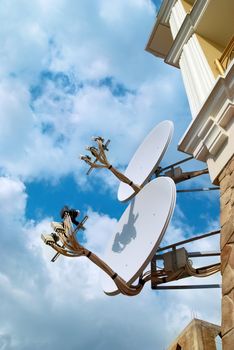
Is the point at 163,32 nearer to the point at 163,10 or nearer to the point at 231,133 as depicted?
the point at 163,10

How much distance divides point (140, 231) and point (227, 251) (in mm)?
2093

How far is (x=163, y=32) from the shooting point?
9.93 meters

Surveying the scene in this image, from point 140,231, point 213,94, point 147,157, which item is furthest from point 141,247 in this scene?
point 147,157

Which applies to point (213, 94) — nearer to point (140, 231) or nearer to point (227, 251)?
point (227, 251)

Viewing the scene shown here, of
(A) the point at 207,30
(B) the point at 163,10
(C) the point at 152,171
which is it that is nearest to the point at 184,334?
(C) the point at 152,171

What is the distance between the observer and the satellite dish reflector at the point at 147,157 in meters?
6.91

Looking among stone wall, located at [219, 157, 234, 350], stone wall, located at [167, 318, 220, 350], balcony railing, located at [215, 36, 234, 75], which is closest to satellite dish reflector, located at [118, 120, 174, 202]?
balcony railing, located at [215, 36, 234, 75]

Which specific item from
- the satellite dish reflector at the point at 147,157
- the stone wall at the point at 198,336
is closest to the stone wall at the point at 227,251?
the stone wall at the point at 198,336

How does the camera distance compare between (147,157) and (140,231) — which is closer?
(140,231)

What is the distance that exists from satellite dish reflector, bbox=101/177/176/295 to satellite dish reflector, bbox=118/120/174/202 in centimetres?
127

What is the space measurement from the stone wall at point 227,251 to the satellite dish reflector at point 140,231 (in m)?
0.84

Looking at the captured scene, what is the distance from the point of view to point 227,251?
3.35 meters

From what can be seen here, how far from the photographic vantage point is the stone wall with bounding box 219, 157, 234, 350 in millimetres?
2877

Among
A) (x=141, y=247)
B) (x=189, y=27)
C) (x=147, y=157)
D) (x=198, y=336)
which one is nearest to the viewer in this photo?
(x=198, y=336)
